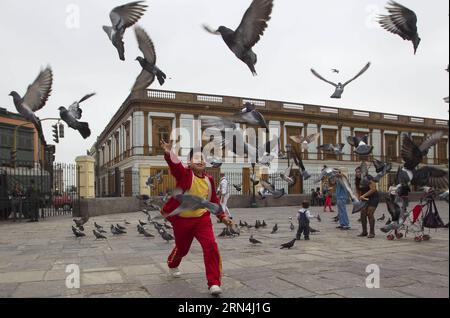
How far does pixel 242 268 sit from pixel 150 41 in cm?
335

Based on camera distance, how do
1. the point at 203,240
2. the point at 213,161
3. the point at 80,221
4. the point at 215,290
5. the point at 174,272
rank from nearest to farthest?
the point at 215,290 → the point at 203,240 → the point at 213,161 → the point at 174,272 → the point at 80,221

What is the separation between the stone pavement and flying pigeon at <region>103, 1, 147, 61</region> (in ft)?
8.69

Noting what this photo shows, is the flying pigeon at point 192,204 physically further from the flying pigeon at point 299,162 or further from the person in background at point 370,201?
the person in background at point 370,201

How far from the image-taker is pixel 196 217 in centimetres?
472

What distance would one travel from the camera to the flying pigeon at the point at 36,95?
14.7 feet

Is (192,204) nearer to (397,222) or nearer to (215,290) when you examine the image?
(215,290)

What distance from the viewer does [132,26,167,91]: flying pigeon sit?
13.8 ft

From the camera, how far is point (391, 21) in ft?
14.1

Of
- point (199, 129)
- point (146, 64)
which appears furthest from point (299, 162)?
point (199, 129)

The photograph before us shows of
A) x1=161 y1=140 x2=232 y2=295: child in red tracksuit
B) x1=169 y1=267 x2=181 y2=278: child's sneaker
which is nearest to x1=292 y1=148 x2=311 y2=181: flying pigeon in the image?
x1=161 y1=140 x2=232 y2=295: child in red tracksuit

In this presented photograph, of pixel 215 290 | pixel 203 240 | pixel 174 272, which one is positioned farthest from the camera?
pixel 174 272
